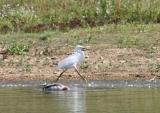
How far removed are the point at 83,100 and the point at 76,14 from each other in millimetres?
7485

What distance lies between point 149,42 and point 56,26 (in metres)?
2.75

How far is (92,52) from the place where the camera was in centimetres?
1650

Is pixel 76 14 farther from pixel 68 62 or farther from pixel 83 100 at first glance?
pixel 83 100

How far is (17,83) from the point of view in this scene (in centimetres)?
1484

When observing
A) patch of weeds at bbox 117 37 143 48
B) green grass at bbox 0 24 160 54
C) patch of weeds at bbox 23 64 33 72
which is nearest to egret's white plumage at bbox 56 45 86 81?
patch of weeds at bbox 23 64 33 72

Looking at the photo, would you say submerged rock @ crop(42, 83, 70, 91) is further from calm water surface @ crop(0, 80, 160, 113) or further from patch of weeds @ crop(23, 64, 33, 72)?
patch of weeds @ crop(23, 64, 33, 72)

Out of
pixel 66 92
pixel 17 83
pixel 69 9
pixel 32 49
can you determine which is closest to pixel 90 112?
pixel 66 92

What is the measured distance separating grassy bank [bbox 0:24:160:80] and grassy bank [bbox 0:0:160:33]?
22.4 inches

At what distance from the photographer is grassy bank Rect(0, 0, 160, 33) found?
1895 centimetres

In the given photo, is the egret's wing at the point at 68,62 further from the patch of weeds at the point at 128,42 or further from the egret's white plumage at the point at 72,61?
the patch of weeds at the point at 128,42

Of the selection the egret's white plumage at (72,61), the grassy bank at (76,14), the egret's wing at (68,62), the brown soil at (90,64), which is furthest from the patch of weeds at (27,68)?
the grassy bank at (76,14)

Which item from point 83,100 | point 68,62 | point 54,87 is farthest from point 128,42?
point 83,100

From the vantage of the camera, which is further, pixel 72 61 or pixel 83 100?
pixel 72 61

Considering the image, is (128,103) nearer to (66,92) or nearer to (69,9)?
(66,92)
